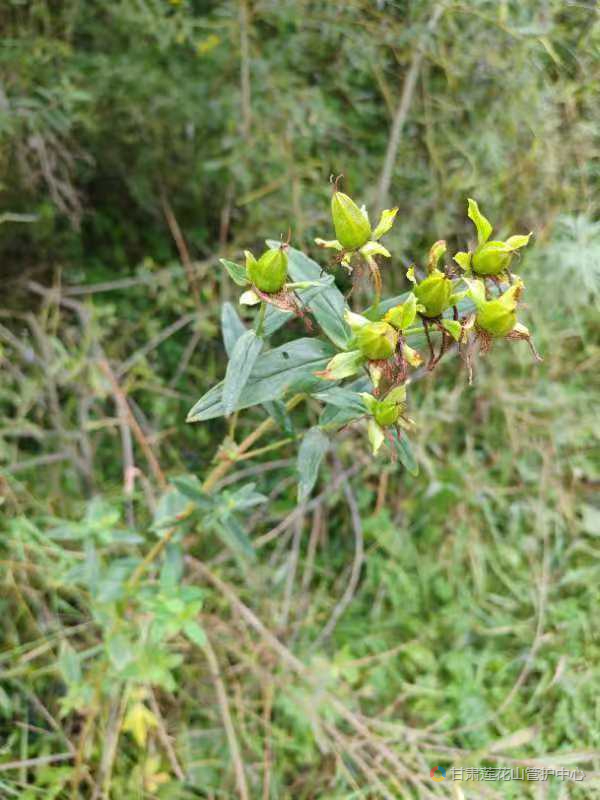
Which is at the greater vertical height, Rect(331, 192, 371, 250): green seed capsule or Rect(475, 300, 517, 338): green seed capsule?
Rect(331, 192, 371, 250): green seed capsule

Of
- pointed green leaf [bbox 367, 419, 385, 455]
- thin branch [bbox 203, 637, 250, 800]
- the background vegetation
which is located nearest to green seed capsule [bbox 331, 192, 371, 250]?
pointed green leaf [bbox 367, 419, 385, 455]

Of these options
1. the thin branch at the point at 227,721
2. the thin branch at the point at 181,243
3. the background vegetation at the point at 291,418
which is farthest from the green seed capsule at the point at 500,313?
the thin branch at the point at 181,243

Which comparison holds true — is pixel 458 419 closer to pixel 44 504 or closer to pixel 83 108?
pixel 44 504

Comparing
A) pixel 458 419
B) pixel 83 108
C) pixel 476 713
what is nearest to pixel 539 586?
pixel 476 713

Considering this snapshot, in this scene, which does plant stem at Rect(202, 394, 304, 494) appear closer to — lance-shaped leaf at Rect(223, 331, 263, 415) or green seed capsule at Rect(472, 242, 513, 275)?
lance-shaped leaf at Rect(223, 331, 263, 415)

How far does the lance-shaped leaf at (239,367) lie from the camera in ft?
1.96

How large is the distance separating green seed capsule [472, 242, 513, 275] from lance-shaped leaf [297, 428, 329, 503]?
8.5 inches

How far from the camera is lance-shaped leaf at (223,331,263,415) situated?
23.5 inches

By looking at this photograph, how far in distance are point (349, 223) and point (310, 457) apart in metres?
0.23

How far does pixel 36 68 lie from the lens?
1.25m

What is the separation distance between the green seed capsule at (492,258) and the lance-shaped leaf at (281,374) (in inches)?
6.2

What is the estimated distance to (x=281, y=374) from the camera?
645mm

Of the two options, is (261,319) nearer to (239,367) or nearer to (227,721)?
(239,367)

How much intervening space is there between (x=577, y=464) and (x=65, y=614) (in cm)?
107
